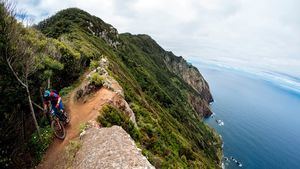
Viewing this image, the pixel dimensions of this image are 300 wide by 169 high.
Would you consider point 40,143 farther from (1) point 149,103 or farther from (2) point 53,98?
(1) point 149,103

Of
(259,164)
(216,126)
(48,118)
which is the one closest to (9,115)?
(48,118)

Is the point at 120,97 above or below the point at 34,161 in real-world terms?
above

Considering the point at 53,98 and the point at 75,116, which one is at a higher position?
the point at 53,98

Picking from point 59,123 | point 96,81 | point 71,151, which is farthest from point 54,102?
point 96,81

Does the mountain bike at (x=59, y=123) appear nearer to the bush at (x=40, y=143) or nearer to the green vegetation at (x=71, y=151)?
the bush at (x=40, y=143)

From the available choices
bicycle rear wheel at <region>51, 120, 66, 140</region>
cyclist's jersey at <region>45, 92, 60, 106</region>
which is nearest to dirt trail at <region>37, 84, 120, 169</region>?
bicycle rear wheel at <region>51, 120, 66, 140</region>

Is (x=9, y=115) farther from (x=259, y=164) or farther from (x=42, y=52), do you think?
(x=259, y=164)

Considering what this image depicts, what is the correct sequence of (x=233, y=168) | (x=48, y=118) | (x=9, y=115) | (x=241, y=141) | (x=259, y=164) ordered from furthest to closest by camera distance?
(x=241, y=141) → (x=259, y=164) → (x=233, y=168) → (x=48, y=118) → (x=9, y=115)
